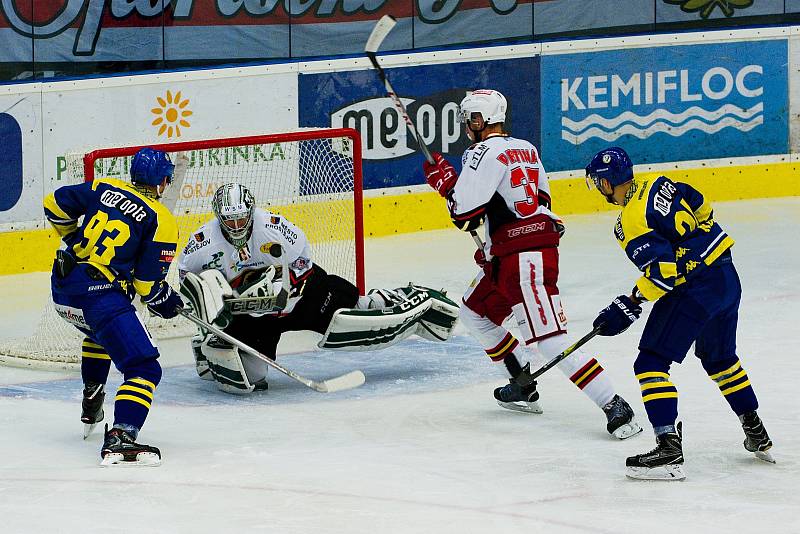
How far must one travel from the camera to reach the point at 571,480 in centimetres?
491

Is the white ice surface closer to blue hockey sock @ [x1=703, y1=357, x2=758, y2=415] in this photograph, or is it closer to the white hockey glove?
blue hockey sock @ [x1=703, y1=357, x2=758, y2=415]

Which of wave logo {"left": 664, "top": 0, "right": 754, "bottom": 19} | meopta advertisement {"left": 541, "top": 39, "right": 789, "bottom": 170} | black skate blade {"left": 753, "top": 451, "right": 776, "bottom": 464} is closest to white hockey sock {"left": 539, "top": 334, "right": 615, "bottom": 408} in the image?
black skate blade {"left": 753, "top": 451, "right": 776, "bottom": 464}

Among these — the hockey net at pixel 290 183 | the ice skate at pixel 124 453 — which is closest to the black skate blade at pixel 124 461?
the ice skate at pixel 124 453

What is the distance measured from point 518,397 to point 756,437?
106cm

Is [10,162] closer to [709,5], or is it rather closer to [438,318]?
[438,318]

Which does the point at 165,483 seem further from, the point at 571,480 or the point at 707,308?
the point at 707,308

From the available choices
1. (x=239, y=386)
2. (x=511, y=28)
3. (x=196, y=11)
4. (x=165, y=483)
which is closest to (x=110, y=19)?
(x=196, y=11)

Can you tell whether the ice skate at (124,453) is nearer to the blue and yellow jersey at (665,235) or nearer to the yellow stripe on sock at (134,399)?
the yellow stripe on sock at (134,399)

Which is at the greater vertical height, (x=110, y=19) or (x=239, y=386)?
(x=110, y=19)

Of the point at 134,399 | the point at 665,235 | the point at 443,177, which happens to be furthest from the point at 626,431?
the point at 134,399

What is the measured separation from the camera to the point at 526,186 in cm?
565

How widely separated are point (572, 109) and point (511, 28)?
2.08 feet

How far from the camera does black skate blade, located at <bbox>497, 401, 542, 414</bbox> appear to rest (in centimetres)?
582

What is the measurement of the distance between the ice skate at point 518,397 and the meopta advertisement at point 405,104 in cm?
366
